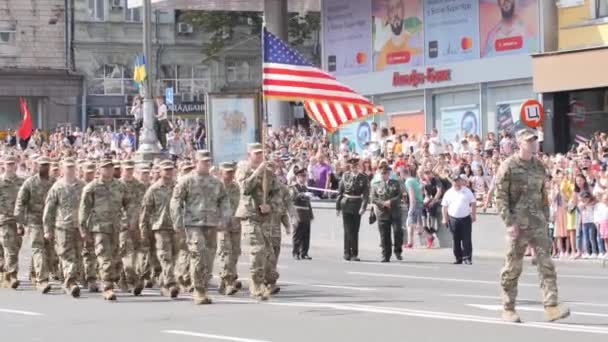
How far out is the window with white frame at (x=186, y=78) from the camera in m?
74.3

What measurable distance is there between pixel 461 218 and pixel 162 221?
844 cm

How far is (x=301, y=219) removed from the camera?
28.6m

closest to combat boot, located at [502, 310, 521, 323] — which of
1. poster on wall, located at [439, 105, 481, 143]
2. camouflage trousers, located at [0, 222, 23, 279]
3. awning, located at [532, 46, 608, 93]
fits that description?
camouflage trousers, located at [0, 222, 23, 279]

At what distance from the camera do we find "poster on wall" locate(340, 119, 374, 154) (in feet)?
138

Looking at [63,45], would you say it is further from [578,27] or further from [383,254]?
[383,254]

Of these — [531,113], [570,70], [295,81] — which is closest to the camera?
[295,81]

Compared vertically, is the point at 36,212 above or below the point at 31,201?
below

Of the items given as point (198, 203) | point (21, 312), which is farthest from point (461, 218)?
point (21, 312)

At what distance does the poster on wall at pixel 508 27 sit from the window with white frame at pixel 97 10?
37771mm

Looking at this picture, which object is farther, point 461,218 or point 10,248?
point 461,218

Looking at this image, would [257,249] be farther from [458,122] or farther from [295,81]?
[458,122]

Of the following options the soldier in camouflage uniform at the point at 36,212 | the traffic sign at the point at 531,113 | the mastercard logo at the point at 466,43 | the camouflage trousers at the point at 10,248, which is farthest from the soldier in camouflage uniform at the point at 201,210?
the mastercard logo at the point at 466,43

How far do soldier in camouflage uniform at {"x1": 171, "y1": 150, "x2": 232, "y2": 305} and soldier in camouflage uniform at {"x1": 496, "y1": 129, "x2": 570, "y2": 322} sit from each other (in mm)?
4764

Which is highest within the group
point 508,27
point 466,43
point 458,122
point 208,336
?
point 508,27
